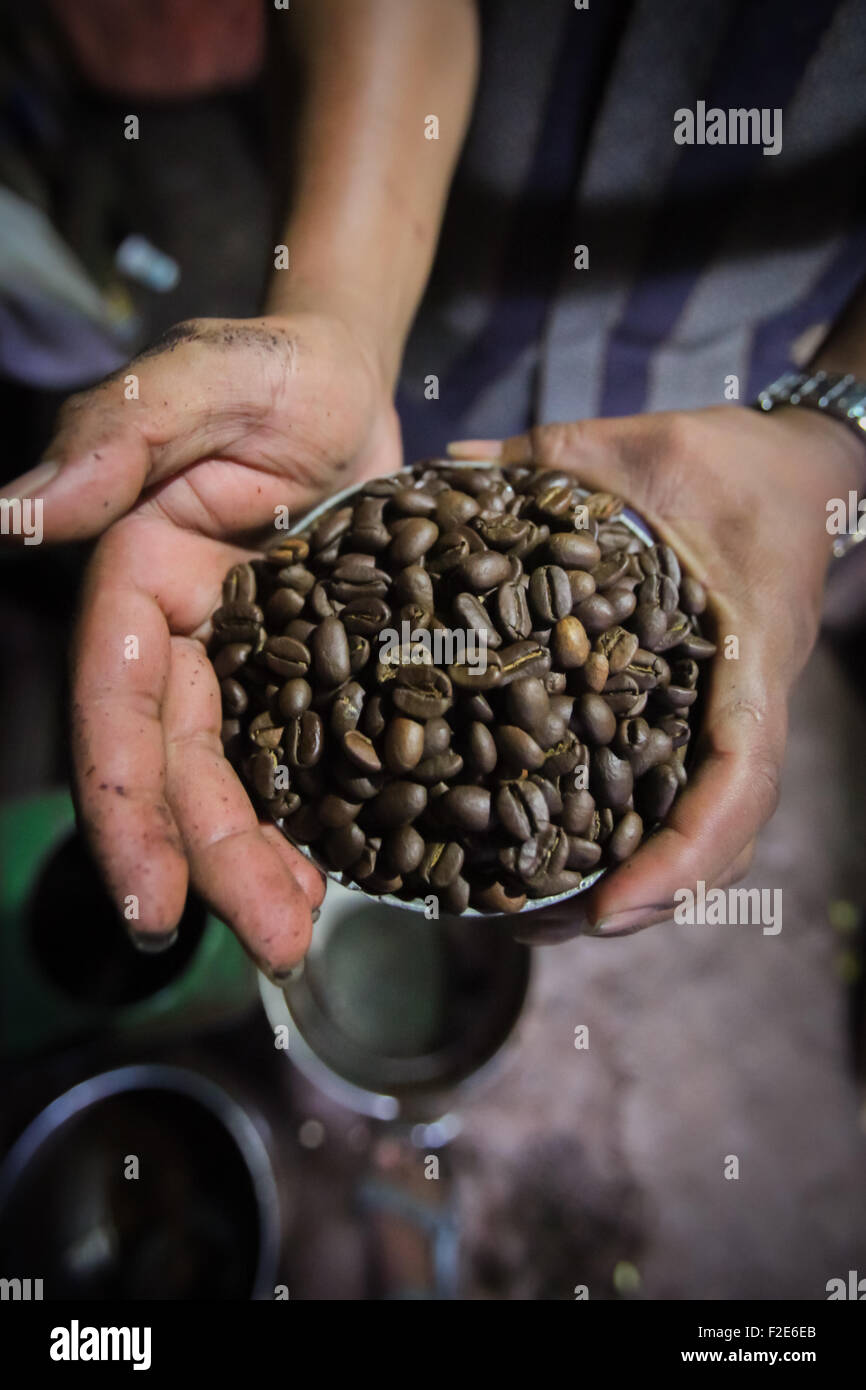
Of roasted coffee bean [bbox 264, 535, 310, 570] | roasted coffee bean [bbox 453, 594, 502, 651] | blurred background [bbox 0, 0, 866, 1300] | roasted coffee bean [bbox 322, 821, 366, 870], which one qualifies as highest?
roasted coffee bean [bbox 264, 535, 310, 570]

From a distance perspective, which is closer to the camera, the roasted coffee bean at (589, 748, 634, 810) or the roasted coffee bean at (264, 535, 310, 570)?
the roasted coffee bean at (589, 748, 634, 810)

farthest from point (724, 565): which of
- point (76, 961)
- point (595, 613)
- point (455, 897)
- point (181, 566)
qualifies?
point (76, 961)

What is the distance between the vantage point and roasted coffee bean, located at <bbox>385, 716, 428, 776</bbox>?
92 centimetres

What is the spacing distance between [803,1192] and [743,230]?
72.2 inches

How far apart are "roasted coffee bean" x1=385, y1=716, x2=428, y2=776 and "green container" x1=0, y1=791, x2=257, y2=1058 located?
0.66m

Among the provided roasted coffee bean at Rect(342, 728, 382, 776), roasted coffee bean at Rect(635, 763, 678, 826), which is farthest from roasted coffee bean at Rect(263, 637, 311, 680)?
roasted coffee bean at Rect(635, 763, 678, 826)

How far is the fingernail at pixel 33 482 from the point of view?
0.83m

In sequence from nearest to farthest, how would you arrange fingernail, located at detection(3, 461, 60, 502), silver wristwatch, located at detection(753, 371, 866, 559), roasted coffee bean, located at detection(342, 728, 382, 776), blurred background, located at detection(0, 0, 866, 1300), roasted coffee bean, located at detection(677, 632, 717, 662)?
fingernail, located at detection(3, 461, 60, 502) < roasted coffee bean, located at detection(342, 728, 382, 776) < roasted coffee bean, located at detection(677, 632, 717, 662) < silver wristwatch, located at detection(753, 371, 866, 559) < blurred background, located at detection(0, 0, 866, 1300)

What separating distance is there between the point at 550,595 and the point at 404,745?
256 millimetres

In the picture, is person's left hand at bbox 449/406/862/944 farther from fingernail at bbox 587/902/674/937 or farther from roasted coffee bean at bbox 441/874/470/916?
roasted coffee bean at bbox 441/874/470/916

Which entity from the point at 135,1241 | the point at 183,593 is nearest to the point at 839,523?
the point at 183,593

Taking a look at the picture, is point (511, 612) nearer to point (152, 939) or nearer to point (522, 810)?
point (522, 810)

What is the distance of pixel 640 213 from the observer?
1245 millimetres
